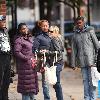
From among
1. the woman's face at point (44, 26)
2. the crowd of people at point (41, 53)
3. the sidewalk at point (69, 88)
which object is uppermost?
the woman's face at point (44, 26)

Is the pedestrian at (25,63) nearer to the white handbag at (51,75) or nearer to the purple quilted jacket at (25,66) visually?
the purple quilted jacket at (25,66)

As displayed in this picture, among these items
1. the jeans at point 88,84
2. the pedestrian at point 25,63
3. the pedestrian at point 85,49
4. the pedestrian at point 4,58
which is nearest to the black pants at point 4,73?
the pedestrian at point 4,58

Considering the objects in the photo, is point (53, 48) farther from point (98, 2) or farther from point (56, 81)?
point (98, 2)

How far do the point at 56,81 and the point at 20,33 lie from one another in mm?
1173

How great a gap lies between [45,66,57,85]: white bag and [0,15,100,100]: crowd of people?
0.08 m

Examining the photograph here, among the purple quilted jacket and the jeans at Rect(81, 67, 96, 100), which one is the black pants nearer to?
the purple quilted jacket

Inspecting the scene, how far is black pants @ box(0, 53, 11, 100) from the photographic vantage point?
10148mm

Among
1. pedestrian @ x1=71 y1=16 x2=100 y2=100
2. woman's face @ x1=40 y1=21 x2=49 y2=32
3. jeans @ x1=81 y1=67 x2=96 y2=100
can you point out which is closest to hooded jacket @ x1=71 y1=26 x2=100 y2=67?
pedestrian @ x1=71 y1=16 x2=100 y2=100

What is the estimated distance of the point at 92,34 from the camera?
10.2 meters

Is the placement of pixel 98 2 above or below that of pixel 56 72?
above

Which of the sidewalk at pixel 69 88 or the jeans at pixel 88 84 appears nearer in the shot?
the jeans at pixel 88 84

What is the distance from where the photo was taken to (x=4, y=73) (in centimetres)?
1023

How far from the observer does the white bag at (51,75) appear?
9883 millimetres

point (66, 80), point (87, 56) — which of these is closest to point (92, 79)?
point (87, 56)
